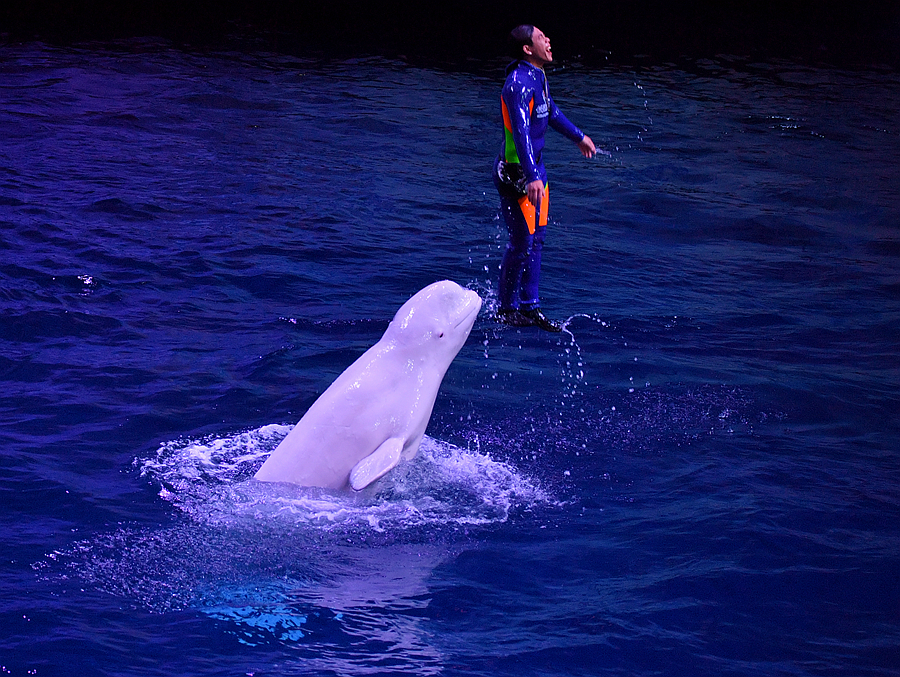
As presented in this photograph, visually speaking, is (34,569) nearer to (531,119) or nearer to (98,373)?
(98,373)

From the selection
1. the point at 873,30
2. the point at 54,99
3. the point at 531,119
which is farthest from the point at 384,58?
the point at 531,119

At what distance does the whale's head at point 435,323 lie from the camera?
5.89m

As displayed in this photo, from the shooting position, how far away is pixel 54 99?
16.3m

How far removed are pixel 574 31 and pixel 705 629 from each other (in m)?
22.0

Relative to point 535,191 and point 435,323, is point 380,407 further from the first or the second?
point 535,191

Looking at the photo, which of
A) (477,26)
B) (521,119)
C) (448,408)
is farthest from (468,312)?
(477,26)

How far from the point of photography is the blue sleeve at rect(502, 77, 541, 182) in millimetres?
7797

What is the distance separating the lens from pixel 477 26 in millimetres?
24812

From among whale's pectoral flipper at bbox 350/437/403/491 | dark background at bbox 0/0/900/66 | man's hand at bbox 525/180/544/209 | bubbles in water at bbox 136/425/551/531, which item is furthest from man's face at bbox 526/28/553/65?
dark background at bbox 0/0/900/66

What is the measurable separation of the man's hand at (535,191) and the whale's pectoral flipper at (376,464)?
10.0ft

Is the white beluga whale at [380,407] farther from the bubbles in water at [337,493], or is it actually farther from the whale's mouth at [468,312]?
the bubbles in water at [337,493]

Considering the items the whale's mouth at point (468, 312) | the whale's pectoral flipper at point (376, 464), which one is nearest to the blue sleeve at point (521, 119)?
the whale's mouth at point (468, 312)

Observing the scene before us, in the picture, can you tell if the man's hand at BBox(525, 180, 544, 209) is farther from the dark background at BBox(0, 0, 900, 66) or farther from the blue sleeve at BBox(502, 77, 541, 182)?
the dark background at BBox(0, 0, 900, 66)

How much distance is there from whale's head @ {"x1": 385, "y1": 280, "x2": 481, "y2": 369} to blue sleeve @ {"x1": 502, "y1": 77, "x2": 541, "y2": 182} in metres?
2.12
